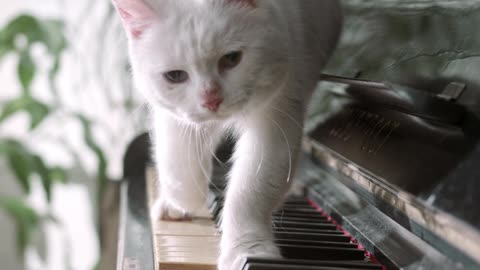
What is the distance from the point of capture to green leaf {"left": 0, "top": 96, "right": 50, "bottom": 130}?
2095 millimetres

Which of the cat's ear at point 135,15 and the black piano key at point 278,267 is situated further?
the cat's ear at point 135,15

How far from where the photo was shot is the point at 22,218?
7.20ft

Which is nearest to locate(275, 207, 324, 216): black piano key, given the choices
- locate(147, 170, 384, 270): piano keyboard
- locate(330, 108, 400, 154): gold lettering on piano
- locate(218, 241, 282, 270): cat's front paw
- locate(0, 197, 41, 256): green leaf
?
locate(147, 170, 384, 270): piano keyboard

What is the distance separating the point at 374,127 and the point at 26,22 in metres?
1.40

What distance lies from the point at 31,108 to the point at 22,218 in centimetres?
36

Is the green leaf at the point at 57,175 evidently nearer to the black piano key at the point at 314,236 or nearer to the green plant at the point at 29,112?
the green plant at the point at 29,112

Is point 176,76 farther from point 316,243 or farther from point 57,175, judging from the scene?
point 57,175

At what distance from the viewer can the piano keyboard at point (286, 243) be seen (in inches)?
33.5

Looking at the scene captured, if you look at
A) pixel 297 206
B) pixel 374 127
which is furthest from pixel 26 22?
pixel 374 127

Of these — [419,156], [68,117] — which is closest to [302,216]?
[419,156]

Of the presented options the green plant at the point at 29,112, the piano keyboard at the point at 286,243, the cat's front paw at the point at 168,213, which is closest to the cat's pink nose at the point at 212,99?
the piano keyboard at the point at 286,243

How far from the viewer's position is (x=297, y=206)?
1282mm

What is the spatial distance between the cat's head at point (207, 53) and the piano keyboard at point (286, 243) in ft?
0.66

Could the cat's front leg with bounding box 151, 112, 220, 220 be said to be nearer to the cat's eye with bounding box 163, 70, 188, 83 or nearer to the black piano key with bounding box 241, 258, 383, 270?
the cat's eye with bounding box 163, 70, 188, 83
